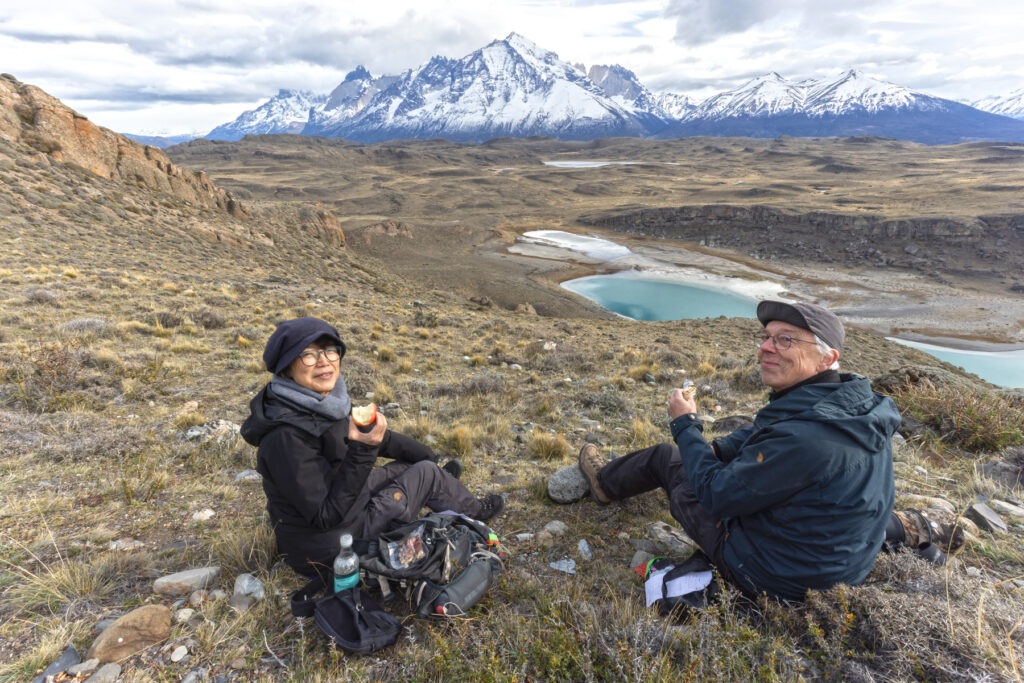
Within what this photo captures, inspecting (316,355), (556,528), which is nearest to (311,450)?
(316,355)

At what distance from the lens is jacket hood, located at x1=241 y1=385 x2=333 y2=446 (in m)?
2.51

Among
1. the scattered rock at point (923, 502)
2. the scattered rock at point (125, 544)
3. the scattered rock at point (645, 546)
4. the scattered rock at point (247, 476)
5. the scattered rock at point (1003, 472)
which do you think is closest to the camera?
the scattered rock at point (125, 544)

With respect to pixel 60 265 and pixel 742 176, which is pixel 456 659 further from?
pixel 742 176

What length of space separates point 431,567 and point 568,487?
1.61 meters

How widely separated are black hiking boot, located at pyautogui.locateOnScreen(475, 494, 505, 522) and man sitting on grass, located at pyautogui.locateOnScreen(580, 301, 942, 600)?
5.16ft

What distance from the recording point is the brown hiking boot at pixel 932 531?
301 cm

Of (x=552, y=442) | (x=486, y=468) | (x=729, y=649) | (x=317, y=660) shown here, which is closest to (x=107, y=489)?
(x=317, y=660)

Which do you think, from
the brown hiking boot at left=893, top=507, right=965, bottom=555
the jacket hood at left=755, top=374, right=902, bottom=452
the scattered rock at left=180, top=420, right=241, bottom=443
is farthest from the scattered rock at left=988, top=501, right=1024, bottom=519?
the scattered rock at left=180, top=420, right=241, bottom=443

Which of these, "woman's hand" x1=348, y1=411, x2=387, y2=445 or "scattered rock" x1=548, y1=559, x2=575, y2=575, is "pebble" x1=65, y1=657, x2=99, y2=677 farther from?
"scattered rock" x1=548, y1=559, x2=575, y2=575

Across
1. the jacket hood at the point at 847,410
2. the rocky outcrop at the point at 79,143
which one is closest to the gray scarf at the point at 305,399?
the jacket hood at the point at 847,410

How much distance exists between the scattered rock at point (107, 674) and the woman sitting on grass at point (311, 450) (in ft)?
2.85

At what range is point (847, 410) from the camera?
2211mm

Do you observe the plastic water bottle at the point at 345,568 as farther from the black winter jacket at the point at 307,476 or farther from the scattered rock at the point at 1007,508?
the scattered rock at the point at 1007,508

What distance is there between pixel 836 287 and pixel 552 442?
1519 inches
